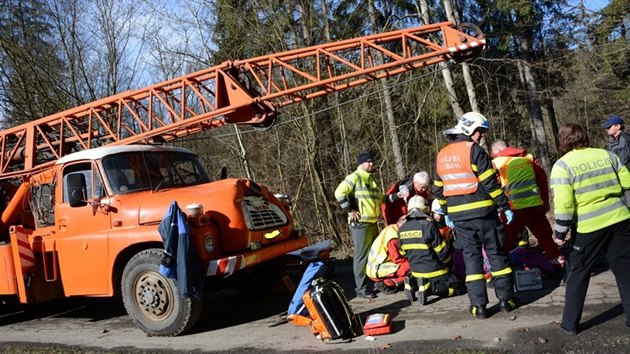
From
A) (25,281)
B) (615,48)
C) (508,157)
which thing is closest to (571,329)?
(508,157)

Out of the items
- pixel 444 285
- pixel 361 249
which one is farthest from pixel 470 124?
pixel 361 249

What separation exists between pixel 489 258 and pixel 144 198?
13.6 feet

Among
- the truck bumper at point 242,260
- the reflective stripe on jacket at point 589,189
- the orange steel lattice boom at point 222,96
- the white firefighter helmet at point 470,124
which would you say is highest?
the orange steel lattice boom at point 222,96

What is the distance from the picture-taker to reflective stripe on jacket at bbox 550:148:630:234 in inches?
168

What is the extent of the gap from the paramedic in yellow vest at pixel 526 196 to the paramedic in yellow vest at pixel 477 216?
1078 millimetres

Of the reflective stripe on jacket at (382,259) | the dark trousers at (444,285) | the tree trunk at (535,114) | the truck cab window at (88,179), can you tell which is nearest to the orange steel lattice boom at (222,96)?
the truck cab window at (88,179)

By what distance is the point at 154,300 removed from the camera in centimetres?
607

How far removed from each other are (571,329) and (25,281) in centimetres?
661

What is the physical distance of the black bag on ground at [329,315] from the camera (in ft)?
16.8

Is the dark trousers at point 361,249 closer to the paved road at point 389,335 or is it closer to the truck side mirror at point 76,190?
the paved road at point 389,335

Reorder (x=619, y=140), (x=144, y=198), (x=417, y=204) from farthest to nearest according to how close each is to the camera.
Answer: (x=619, y=140) < (x=144, y=198) < (x=417, y=204)

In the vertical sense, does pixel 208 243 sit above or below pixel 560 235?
above

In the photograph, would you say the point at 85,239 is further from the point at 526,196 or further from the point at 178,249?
the point at 526,196

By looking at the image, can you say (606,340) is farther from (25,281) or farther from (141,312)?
(25,281)
